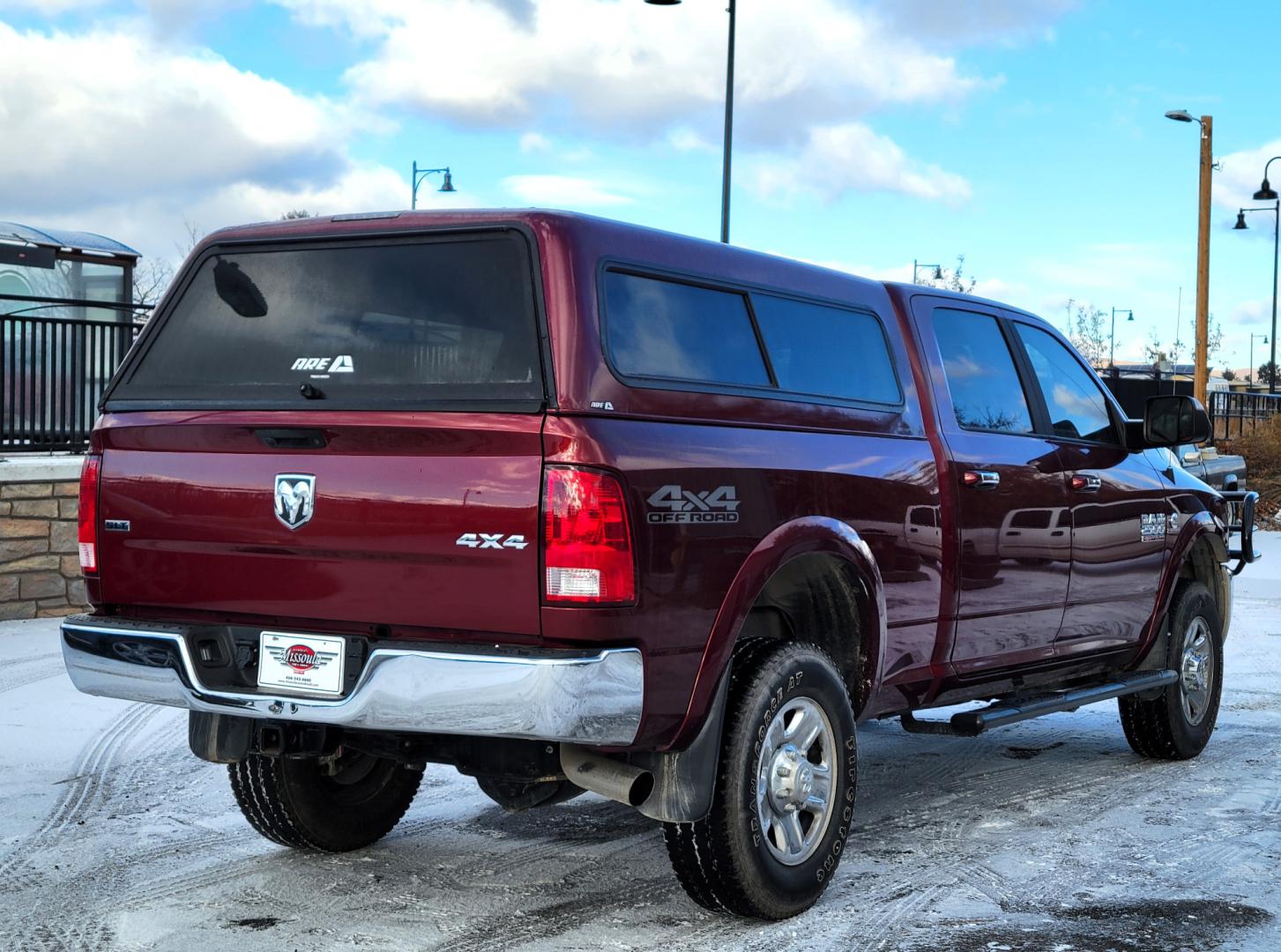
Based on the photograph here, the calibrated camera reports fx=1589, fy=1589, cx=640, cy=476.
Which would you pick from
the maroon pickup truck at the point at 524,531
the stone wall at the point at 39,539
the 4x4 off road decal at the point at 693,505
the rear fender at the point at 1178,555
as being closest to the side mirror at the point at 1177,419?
the rear fender at the point at 1178,555

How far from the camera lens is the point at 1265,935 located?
4.43 meters

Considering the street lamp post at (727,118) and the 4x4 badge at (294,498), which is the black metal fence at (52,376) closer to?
the 4x4 badge at (294,498)

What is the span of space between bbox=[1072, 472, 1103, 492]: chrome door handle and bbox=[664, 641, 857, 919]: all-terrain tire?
1.96 meters

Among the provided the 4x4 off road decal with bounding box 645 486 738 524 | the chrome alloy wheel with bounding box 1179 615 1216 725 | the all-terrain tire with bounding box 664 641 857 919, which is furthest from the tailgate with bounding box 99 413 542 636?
the chrome alloy wheel with bounding box 1179 615 1216 725

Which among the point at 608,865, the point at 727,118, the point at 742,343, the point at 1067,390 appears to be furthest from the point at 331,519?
the point at 727,118

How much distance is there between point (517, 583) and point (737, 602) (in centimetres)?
72

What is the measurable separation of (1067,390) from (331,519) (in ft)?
11.8

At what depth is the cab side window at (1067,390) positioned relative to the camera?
21.1ft

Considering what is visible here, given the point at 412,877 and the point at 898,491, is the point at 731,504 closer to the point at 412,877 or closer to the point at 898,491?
the point at 898,491

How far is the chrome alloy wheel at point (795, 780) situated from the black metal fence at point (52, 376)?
8060mm

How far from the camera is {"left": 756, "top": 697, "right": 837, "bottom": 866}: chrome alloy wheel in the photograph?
14.9 ft

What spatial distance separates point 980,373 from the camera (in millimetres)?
6012

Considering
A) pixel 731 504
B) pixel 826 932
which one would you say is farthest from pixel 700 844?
pixel 731 504

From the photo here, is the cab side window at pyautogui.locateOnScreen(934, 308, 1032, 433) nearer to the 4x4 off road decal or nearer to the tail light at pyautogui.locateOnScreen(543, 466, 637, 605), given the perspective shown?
the 4x4 off road decal
